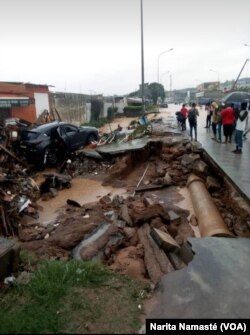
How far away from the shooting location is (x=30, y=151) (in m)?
14.4

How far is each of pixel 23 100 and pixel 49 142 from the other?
11511 mm

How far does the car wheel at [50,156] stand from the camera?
14.6 metres

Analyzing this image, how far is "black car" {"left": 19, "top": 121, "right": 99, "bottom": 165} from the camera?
14375 millimetres

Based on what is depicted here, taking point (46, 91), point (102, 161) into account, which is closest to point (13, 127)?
point (102, 161)

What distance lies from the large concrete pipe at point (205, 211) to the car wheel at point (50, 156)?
22.9 ft

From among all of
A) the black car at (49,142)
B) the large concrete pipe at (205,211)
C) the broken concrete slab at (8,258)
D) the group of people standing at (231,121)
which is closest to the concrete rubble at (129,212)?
the large concrete pipe at (205,211)

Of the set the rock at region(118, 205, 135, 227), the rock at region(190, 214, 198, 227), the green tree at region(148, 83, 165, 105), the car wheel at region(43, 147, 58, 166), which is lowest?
the rock at region(190, 214, 198, 227)

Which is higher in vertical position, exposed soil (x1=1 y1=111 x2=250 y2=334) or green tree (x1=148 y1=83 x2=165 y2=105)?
green tree (x1=148 y1=83 x2=165 y2=105)

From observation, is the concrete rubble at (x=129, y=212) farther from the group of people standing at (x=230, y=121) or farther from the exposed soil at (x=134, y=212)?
the group of people standing at (x=230, y=121)

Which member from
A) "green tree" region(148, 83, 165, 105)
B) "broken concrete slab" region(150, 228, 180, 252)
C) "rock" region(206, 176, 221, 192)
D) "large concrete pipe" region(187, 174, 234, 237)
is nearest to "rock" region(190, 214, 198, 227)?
"large concrete pipe" region(187, 174, 234, 237)

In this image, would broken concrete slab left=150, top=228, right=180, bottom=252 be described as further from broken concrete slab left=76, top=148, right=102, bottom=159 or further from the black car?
the black car

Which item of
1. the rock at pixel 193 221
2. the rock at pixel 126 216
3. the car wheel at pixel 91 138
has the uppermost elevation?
the car wheel at pixel 91 138

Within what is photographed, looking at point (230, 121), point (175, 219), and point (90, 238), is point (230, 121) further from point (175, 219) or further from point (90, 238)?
point (90, 238)

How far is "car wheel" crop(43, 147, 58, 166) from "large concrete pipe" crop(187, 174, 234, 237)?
22.9 feet
